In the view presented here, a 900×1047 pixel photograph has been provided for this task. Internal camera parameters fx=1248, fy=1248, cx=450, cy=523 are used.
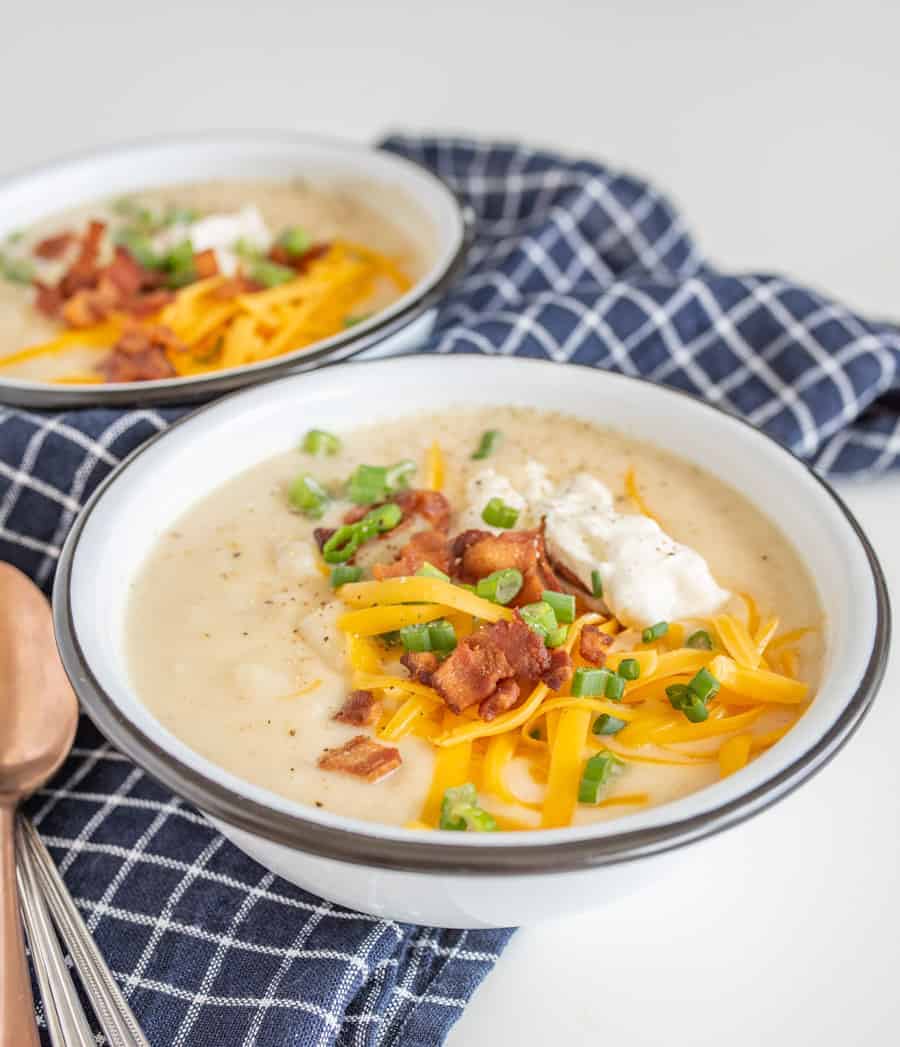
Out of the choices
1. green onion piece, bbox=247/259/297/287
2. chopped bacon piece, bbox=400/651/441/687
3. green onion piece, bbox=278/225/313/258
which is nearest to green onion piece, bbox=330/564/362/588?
chopped bacon piece, bbox=400/651/441/687

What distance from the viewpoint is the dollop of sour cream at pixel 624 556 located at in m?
2.14

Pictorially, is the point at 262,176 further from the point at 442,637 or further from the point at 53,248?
the point at 442,637

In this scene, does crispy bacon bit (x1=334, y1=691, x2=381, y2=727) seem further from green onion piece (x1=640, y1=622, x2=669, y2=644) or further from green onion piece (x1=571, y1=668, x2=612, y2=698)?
green onion piece (x1=640, y1=622, x2=669, y2=644)

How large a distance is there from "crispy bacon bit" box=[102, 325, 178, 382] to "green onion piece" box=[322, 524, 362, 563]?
0.97 metres

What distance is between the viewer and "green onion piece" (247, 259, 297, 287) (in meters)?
3.46

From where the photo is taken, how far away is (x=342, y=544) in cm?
235

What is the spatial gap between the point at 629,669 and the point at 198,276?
2.01 m

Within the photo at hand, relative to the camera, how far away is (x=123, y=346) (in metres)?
3.14

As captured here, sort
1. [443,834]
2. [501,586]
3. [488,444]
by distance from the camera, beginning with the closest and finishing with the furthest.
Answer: [443,834] < [501,586] < [488,444]

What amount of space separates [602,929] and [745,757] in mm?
437

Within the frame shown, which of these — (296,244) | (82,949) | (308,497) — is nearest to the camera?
(82,949)

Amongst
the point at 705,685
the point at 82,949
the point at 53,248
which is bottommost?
the point at 82,949

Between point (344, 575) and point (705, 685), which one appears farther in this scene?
point (344, 575)

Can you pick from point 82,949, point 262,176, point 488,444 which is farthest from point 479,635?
point 262,176
